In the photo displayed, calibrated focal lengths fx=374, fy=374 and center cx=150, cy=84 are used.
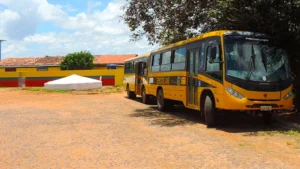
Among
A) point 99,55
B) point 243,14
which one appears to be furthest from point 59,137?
point 99,55

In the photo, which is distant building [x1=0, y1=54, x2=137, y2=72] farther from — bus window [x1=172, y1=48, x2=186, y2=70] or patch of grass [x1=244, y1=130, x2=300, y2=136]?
patch of grass [x1=244, y1=130, x2=300, y2=136]

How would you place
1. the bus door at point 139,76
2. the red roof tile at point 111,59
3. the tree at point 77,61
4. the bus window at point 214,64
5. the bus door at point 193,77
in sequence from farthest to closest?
the red roof tile at point 111,59, the tree at point 77,61, the bus door at point 139,76, the bus door at point 193,77, the bus window at point 214,64

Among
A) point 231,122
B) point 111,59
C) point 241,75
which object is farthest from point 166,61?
point 111,59

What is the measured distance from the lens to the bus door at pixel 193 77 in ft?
39.3

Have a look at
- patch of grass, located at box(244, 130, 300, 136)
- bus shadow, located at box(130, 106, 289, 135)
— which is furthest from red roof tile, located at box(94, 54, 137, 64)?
patch of grass, located at box(244, 130, 300, 136)

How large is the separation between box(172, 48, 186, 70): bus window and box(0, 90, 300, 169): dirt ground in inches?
78.1

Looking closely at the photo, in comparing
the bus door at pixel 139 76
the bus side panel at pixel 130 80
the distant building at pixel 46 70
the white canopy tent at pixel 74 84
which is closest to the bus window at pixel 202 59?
the bus door at pixel 139 76

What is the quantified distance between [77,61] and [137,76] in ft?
149

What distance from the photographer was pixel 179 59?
13.6m

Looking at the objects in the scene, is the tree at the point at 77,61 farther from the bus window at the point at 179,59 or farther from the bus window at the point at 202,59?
the bus window at the point at 202,59

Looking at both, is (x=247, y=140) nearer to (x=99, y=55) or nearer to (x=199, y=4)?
(x=199, y=4)

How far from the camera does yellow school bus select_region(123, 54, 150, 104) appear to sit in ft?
65.7

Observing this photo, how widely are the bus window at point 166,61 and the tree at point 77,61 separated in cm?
5136

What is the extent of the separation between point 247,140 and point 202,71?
10.4ft
